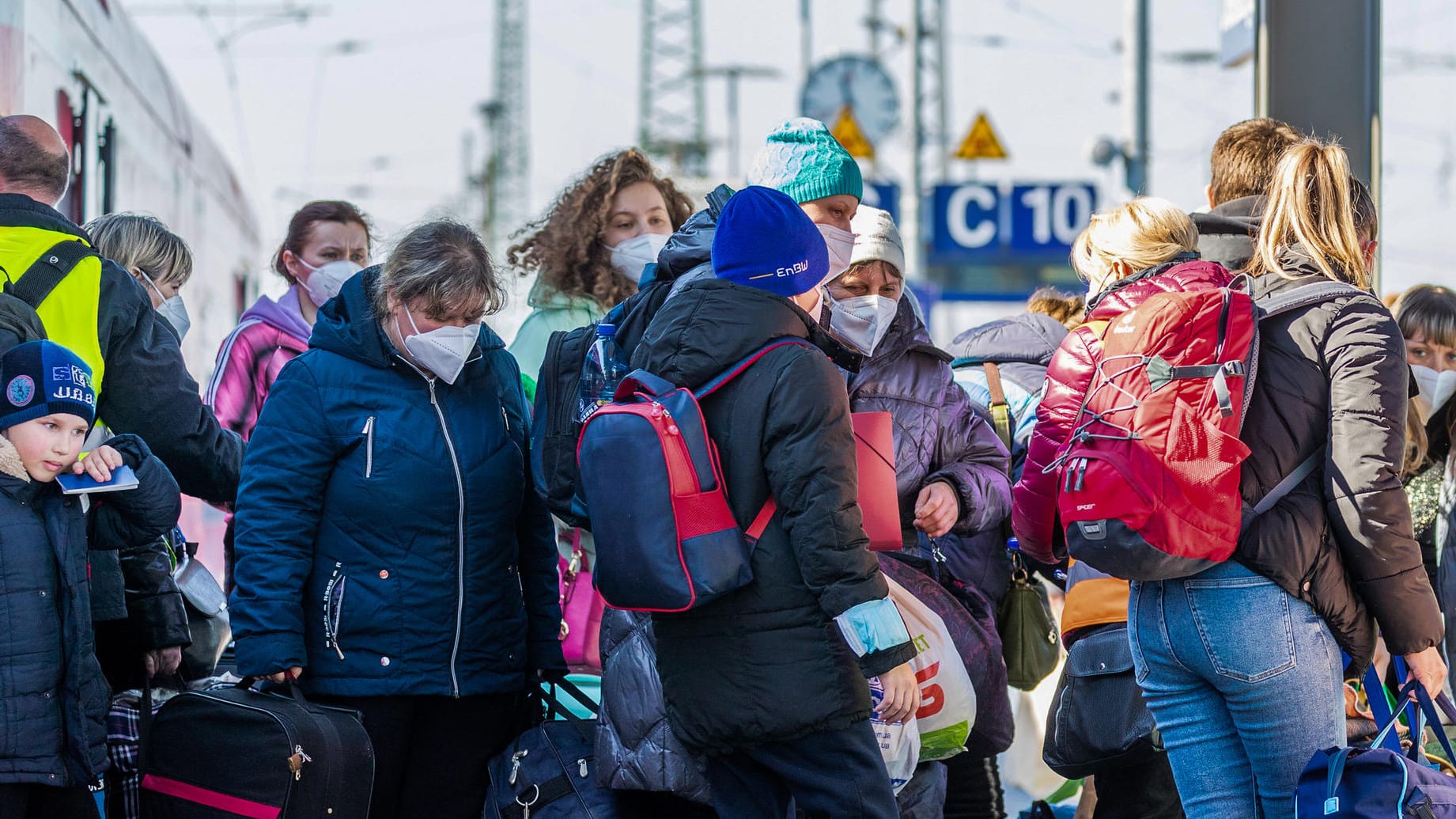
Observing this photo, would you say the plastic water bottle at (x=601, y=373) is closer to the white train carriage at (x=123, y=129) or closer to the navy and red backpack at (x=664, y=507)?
the navy and red backpack at (x=664, y=507)

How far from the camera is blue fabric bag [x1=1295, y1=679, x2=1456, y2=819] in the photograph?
121 inches

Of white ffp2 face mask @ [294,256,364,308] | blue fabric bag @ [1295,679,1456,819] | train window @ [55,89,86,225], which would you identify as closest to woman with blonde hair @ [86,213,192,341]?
white ffp2 face mask @ [294,256,364,308]

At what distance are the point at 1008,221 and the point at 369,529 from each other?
1155cm

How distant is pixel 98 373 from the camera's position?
3838 mm

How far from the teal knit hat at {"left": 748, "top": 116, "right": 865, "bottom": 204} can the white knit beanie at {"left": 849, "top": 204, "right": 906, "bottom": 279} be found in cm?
18

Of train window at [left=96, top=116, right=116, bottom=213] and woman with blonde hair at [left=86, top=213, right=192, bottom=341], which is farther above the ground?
train window at [left=96, top=116, right=116, bottom=213]

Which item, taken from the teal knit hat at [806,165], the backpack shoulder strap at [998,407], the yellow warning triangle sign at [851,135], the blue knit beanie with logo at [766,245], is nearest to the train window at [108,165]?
the teal knit hat at [806,165]

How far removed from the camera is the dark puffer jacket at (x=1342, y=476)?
10.4ft

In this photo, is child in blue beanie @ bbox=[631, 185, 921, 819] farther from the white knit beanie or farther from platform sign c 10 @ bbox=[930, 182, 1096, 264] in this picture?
platform sign c 10 @ bbox=[930, 182, 1096, 264]

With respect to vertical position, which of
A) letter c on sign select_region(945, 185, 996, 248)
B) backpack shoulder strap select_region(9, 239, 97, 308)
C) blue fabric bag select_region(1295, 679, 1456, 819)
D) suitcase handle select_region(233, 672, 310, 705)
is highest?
letter c on sign select_region(945, 185, 996, 248)

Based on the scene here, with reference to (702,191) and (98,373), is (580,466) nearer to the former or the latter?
(98,373)

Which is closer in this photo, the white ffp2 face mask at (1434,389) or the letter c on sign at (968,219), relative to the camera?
the white ffp2 face mask at (1434,389)

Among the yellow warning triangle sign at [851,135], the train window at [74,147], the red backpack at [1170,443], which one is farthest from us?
the yellow warning triangle sign at [851,135]

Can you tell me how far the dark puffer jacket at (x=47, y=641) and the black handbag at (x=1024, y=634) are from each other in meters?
2.34
